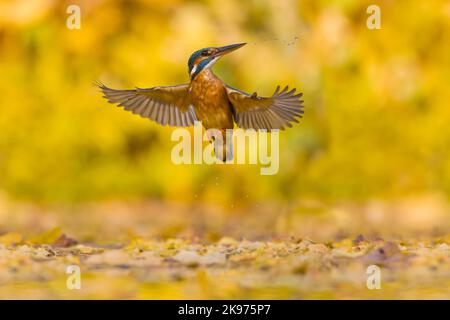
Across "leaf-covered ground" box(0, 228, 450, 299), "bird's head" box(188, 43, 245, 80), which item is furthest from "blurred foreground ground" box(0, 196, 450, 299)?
"bird's head" box(188, 43, 245, 80)

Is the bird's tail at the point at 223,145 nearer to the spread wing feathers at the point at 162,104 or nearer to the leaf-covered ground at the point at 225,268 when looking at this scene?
the spread wing feathers at the point at 162,104

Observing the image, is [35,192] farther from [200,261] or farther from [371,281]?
[371,281]

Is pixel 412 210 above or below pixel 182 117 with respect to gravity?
below

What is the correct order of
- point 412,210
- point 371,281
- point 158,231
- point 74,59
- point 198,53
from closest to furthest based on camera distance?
point 198,53 < point 371,281 < point 158,231 < point 412,210 < point 74,59

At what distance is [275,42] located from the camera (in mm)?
3576

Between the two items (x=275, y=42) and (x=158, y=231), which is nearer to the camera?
(x=158, y=231)

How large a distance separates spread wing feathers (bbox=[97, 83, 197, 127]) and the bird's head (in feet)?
0.47

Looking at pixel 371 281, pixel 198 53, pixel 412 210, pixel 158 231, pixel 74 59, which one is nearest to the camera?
pixel 198 53

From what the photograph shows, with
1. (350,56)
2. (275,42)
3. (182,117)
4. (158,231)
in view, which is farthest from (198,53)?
(350,56)

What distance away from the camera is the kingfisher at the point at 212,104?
1.96 m

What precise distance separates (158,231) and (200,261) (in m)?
0.77

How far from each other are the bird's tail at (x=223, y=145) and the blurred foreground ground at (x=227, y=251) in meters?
0.38

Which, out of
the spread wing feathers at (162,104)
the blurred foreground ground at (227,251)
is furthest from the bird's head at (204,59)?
the blurred foreground ground at (227,251)

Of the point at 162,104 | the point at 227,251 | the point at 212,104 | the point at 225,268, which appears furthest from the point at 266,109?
the point at 227,251
